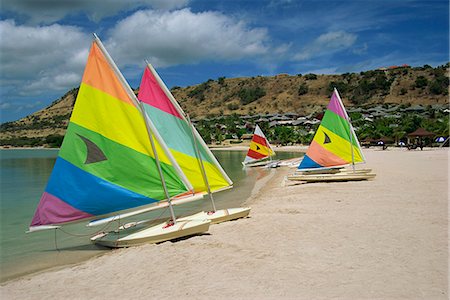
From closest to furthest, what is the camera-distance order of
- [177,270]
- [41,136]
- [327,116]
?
[177,270] < [327,116] < [41,136]

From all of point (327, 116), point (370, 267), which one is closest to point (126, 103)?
point (370, 267)

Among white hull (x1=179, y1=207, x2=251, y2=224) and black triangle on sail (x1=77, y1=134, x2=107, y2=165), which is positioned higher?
black triangle on sail (x1=77, y1=134, x2=107, y2=165)

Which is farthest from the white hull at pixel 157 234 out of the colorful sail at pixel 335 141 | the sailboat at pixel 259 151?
the sailboat at pixel 259 151

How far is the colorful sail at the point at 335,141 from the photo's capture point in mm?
18844

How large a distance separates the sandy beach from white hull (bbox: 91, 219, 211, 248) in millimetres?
236

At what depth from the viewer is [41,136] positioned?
15050 cm

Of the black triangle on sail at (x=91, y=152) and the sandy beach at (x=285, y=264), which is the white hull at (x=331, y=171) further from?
the black triangle on sail at (x=91, y=152)

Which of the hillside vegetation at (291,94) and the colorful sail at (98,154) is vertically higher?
the hillside vegetation at (291,94)

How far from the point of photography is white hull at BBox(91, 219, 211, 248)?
30.2ft

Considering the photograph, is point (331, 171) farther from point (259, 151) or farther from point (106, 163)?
point (259, 151)

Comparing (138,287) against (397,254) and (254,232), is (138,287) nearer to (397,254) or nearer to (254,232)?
(254,232)

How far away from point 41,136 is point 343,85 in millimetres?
116121

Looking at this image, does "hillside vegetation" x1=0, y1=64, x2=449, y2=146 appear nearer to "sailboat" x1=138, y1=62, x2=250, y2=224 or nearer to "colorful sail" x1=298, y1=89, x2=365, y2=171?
"colorful sail" x1=298, y1=89, x2=365, y2=171

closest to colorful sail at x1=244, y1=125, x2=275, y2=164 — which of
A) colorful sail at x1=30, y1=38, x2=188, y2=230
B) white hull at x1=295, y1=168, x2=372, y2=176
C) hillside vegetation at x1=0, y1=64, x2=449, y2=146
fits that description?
white hull at x1=295, y1=168, x2=372, y2=176
